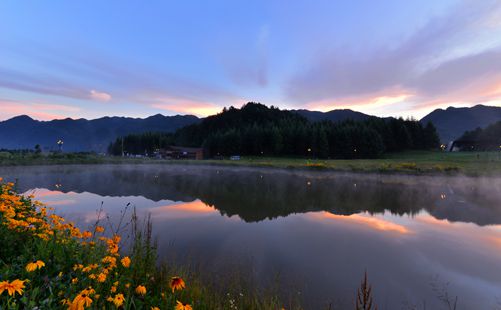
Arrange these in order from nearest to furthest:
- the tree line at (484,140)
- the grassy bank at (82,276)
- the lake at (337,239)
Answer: the grassy bank at (82,276) < the lake at (337,239) < the tree line at (484,140)

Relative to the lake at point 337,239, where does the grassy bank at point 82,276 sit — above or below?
above

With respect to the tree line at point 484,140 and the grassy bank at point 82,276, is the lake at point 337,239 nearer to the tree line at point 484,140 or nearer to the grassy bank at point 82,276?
the grassy bank at point 82,276

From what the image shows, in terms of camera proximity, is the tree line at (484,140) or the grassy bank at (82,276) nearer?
the grassy bank at (82,276)

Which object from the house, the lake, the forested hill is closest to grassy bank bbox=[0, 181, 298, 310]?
the lake

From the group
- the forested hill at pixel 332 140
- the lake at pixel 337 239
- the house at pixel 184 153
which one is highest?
the forested hill at pixel 332 140

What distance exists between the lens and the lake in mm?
7066

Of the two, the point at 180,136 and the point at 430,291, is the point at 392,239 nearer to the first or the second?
the point at 430,291

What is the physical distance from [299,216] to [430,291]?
28.7ft

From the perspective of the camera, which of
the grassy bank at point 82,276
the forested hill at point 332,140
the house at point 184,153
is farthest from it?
the house at point 184,153

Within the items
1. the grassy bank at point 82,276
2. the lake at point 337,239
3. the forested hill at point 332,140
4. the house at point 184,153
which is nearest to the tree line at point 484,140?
the forested hill at point 332,140

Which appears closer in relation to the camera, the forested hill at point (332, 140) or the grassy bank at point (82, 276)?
the grassy bank at point (82, 276)

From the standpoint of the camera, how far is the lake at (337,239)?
707 centimetres

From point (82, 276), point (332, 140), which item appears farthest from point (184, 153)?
point (82, 276)

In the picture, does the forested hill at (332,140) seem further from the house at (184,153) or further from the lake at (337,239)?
the lake at (337,239)
